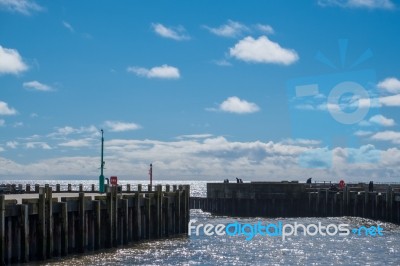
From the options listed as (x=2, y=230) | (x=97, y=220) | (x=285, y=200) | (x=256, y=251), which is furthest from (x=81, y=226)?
(x=285, y=200)

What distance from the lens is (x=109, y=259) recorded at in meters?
30.2

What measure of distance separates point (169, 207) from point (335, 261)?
1215cm

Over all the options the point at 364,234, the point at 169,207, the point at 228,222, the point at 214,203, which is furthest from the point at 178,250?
the point at 214,203

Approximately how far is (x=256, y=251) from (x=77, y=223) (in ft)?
35.0

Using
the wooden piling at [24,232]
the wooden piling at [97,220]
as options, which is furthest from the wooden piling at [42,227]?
the wooden piling at [97,220]

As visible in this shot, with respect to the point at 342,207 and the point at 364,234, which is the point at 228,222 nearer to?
the point at 342,207

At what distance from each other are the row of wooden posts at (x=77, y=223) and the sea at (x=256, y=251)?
25.0 inches

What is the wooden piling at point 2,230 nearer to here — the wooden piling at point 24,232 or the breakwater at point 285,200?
the wooden piling at point 24,232

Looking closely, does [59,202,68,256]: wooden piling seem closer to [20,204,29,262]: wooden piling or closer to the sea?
the sea

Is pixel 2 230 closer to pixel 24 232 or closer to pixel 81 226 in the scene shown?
pixel 24 232

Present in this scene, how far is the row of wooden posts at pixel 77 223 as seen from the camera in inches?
1037

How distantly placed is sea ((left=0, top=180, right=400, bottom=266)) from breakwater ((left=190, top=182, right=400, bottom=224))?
10.4 meters

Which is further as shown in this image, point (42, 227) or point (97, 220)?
point (97, 220)

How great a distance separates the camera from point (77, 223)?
30.9m
